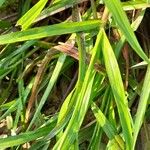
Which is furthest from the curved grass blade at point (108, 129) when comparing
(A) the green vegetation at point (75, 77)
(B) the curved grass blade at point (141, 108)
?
(B) the curved grass blade at point (141, 108)

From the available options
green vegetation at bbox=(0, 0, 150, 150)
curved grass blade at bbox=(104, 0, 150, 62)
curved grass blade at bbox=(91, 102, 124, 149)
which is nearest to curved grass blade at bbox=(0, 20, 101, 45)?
green vegetation at bbox=(0, 0, 150, 150)

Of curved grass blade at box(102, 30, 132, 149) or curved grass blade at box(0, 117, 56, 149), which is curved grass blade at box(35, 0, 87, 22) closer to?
curved grass blade at box(102, 30, 132, 149)

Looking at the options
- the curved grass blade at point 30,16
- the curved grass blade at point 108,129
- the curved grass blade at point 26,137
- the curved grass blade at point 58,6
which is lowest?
the curved grass blade at point 108,129

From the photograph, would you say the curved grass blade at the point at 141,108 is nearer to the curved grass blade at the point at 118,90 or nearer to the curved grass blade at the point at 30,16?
the curved grass blade at the point at 118,90

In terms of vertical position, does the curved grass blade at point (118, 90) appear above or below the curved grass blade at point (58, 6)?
below

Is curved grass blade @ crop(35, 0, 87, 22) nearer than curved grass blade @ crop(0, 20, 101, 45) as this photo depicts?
No

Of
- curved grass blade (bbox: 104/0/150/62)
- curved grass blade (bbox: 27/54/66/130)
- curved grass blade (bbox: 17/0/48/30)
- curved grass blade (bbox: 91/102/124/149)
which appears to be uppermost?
curved grass blade (bbox: 17/0/48/30)

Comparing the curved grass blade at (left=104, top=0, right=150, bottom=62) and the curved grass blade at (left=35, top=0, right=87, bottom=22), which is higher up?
the curved grass blade at (left=35, top=0, right=87, bottom=22)

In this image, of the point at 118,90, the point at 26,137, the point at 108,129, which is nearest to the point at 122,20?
the point at 118,90

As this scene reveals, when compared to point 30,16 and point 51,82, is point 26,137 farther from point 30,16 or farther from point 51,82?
point 30,16
